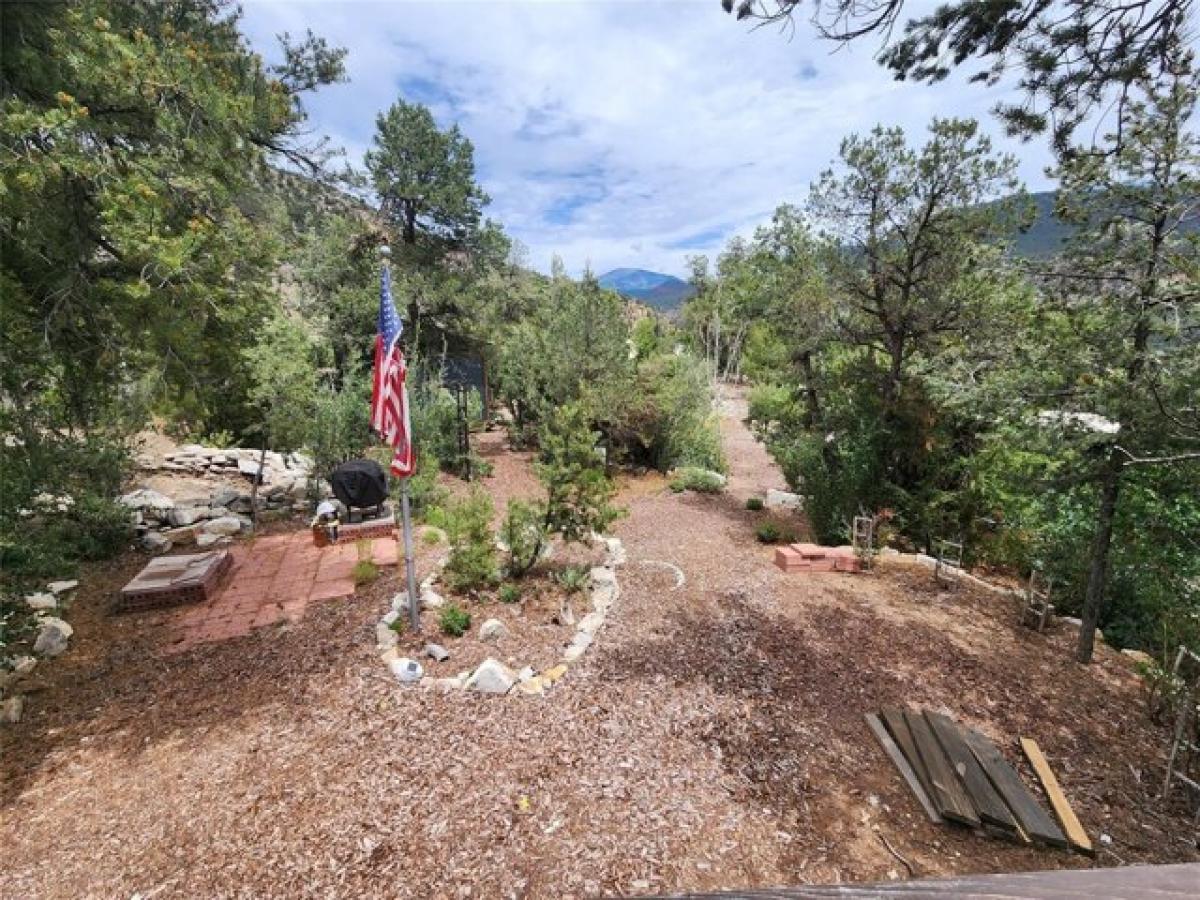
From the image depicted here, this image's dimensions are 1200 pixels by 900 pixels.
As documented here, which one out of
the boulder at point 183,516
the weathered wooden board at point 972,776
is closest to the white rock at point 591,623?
the weathered wooden board at point 972,776

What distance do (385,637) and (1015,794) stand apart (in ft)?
14.6

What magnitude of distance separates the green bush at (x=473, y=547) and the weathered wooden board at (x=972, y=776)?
3726mm

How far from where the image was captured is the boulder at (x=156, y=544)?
6.60 m

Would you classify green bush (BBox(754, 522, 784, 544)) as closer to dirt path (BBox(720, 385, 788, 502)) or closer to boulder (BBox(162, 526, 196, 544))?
dirt path (BBox(720, 385, 788, 502))

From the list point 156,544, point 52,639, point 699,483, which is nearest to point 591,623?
point 52,639

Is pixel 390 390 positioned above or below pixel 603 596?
above

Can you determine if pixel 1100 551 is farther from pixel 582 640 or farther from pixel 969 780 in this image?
pixel 582 640

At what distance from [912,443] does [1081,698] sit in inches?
146

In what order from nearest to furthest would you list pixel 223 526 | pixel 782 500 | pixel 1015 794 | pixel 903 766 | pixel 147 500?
pixel 1015 794
pixel 903 766
pixel 223 526
pixel 147 500
pixel 782 500

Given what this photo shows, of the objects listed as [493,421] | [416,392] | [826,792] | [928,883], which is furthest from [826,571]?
[493,421]

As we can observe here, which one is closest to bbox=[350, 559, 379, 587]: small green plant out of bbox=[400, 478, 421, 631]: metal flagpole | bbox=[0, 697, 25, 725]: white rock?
bbox=[400, 478, 421, 631]: metal flagpole

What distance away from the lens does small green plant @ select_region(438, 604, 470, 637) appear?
176 inches

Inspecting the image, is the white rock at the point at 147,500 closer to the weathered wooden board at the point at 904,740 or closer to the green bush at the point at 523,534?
the green bush at the point at 523,534

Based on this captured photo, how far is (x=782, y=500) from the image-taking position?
11016mm
